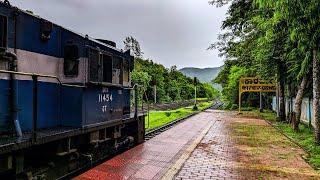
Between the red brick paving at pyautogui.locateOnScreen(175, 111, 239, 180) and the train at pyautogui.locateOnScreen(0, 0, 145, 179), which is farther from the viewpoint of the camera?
the red brick paving at pyautogui.locateOnScreen(175, 111, 239, 180)

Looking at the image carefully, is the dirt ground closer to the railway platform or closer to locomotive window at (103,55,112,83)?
the railway platform

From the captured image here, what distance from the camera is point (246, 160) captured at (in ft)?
33.0

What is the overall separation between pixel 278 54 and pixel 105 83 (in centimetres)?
1164

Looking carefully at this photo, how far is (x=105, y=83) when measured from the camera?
9.38 metres

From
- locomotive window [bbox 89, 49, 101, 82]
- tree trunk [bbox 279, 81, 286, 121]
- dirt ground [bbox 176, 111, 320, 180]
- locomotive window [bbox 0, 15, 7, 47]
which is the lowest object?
dirt ground [bbox 176, 111, 320, 180]

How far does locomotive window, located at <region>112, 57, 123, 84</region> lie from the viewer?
10318 mm

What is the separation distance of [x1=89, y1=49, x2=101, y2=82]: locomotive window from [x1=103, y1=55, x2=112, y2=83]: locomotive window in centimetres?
64

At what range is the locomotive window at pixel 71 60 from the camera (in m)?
8.20

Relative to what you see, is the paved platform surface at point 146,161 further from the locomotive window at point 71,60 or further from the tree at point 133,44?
the tree at point 133,44

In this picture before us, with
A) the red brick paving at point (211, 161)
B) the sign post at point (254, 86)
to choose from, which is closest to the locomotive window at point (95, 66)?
the red brick paving at point (211, 161)

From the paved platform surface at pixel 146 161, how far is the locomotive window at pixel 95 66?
2.17 m

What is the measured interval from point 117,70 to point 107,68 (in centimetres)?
93

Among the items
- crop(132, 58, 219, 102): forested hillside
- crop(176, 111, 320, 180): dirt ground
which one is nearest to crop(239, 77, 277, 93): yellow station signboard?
crop(132, 58, 219, 102): forested hillside

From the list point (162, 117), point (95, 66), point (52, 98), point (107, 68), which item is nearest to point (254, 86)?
point (162, 117)
